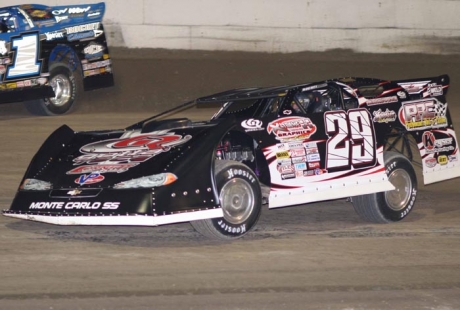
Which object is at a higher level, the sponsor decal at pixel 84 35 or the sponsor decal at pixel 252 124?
the sponsor decal at pixel 84 35

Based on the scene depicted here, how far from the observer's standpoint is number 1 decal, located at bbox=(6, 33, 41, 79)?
13.6 meters

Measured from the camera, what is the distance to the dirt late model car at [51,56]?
13.6m

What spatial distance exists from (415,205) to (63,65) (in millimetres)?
6783

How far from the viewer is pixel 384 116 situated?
8.77m

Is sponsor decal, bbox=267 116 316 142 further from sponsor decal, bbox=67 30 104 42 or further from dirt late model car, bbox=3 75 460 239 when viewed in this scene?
sponsor decal, bbox=67 30 104 42

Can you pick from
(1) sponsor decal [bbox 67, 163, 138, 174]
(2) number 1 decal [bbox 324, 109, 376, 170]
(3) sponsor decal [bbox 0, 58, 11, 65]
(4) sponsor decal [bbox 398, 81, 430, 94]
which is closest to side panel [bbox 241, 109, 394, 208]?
(2) number 1 decal [bbox 324, 109, 376, 170]

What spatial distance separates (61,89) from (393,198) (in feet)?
24.0

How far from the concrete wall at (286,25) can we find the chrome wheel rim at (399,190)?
29.2 feet

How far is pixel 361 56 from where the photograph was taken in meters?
18.0

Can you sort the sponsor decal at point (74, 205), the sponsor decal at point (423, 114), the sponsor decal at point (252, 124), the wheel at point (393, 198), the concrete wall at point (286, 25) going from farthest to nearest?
1. the concrete wall at point (286, 25)
2. the sponsor decal at point (423, 114)
3. the wheel at point (393, 198)
4. the sponsor decal at point (252, 124)
5. the sponsor decal at point (74, 205)

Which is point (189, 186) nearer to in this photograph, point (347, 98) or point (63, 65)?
point (347, 98)

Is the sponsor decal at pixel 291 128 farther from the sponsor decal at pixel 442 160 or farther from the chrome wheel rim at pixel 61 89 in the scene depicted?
the chrome wheel rim at pixel 61 89

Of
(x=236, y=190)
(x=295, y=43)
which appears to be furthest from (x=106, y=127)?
(x=236, y=190)

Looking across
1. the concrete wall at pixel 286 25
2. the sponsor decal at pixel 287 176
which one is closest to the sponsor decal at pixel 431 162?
the sponsor decal at pixel 287 176
